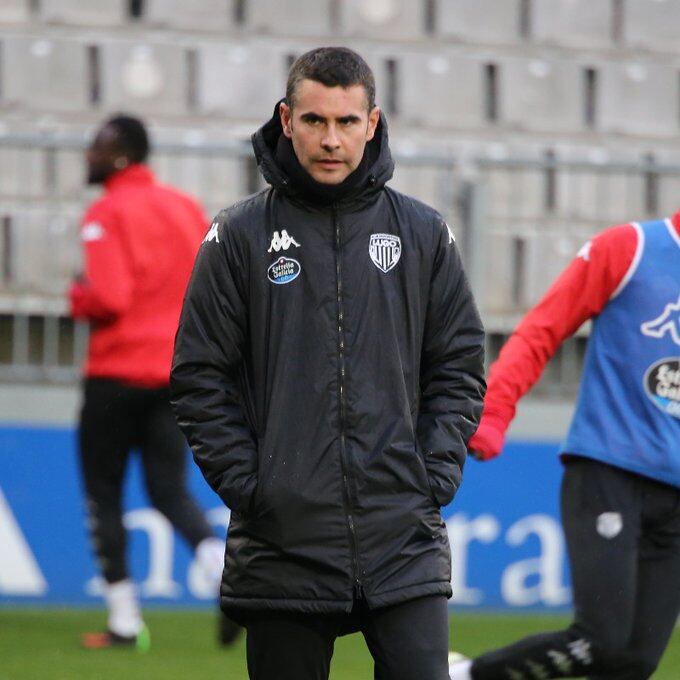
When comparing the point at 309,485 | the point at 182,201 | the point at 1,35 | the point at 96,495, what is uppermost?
the point at 1,35

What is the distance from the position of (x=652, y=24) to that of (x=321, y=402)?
8.47 m

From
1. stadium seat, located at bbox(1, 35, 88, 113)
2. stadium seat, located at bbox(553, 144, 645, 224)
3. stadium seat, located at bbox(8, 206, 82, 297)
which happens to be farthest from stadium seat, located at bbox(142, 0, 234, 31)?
stadium seat, located at bbox(553, 144, 645, 224)

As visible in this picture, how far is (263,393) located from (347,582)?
1.41 feet

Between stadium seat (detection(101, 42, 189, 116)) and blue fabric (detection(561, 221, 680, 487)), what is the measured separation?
20.3ft

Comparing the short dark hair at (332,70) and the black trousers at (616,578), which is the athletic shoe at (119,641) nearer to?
the black trousers at (616,578)

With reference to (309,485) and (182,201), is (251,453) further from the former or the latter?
(182,201)

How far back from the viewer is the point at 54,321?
8.11 metres

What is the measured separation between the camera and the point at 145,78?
10.1m

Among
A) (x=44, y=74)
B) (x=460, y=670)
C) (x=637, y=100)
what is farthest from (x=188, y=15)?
(x=460, y=670)

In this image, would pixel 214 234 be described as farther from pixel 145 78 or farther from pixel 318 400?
pixel 145 78

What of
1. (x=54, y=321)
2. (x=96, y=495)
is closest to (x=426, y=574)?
(x=96, y=495)

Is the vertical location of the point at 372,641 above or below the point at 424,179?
below

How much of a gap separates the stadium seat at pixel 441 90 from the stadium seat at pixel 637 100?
951 mm

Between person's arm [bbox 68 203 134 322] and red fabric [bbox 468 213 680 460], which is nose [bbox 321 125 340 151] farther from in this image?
person's arm [bbox 68 203 134 322]
